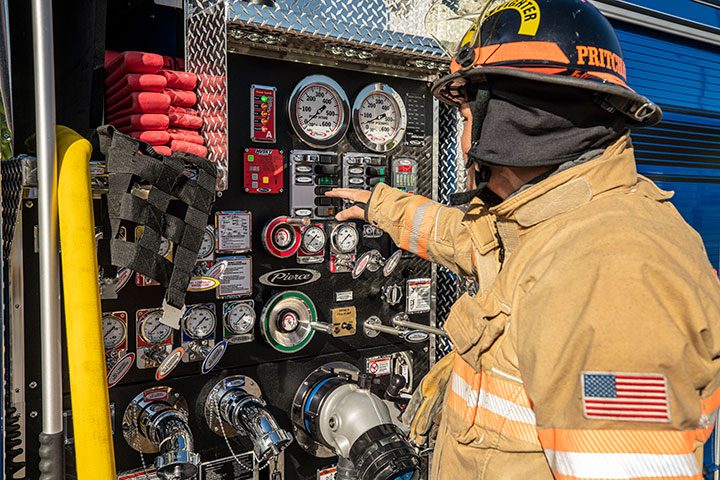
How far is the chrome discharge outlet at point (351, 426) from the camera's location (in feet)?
7.06

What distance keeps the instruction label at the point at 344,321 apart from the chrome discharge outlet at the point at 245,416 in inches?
18.0

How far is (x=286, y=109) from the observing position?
254cm

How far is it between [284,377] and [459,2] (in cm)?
196

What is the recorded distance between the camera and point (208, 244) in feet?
7.70

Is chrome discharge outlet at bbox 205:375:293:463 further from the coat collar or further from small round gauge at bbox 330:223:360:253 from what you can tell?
the coat collar

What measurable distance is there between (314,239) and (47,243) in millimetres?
1329

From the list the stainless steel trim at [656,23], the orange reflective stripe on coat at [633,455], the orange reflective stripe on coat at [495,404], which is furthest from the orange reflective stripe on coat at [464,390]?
the stainless steel trim at [656,23]

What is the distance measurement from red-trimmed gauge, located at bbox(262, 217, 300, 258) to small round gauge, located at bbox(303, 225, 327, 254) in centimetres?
4

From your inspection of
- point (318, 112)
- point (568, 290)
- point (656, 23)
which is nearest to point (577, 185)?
point (568, 290)

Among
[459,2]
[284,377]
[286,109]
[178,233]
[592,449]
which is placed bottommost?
[284,377]

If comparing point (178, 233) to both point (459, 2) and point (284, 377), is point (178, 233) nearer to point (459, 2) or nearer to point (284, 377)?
point (284, 377)

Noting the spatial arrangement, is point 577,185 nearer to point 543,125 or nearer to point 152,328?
point 543,125

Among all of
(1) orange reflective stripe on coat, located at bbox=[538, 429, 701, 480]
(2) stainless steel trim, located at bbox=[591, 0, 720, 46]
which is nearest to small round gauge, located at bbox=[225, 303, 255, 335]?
(1) orange reflective stripe on coat, located at bbox=[538, 429, 701, 480]

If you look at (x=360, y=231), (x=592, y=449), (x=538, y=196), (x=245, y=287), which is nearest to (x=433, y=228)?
(x=360, y=231)
